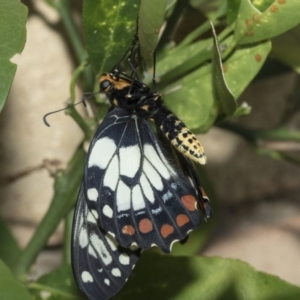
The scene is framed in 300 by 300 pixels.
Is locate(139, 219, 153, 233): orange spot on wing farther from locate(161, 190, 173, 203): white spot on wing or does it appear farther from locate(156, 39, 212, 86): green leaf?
locate(156, 39, 212, 86): green leaf

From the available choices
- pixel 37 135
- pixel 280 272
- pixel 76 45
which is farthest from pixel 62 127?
pixel 280 272

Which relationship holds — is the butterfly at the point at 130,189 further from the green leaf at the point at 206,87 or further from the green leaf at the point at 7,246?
the green leaf at the point at 7,246

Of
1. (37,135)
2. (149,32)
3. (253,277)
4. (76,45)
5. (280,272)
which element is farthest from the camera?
(280,272)

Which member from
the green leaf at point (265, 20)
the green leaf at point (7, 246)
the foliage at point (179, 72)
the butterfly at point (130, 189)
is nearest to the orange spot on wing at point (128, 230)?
the butterfly at point (130, 189)

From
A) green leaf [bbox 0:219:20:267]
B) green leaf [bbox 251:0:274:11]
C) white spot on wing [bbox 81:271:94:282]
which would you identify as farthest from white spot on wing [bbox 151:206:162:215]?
green leaf [bbox 0:219:20:267]

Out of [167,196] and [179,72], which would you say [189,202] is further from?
[179,72]

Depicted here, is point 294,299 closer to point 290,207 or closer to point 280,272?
point 280,272
